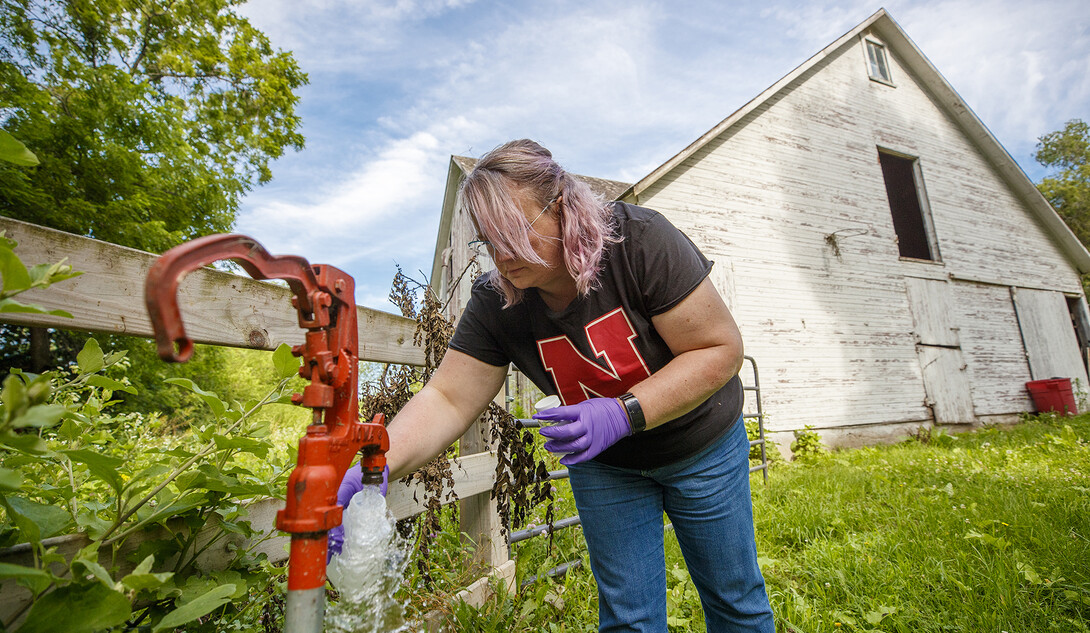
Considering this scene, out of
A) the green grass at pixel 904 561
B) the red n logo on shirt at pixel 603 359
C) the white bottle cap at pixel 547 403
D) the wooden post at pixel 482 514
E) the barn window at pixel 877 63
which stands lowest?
the green grass at pixel 904 561

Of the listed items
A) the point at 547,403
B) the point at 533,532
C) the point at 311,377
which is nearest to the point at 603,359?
the point at 547,403

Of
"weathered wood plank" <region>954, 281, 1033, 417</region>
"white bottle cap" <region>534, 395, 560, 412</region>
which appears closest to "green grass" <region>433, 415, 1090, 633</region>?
"white bottle cap" <region>534, 395, 560, 412</region>

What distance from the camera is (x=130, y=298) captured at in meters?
1.06

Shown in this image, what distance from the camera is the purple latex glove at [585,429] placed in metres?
1.28

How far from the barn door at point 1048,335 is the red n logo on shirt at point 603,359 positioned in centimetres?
1193

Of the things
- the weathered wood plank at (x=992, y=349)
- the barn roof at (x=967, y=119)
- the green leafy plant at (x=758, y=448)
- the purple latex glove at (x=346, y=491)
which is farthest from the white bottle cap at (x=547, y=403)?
the weathered wood plank at (x=992, y=349)

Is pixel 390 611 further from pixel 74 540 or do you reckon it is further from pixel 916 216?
pixel 916 216

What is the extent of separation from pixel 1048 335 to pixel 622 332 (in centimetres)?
1278

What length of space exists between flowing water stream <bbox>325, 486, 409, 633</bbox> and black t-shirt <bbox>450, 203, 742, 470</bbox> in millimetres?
761

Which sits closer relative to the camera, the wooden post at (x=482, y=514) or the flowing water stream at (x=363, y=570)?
the flowing water stream at (x=363, y=570)

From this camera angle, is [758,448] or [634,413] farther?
[758,448]

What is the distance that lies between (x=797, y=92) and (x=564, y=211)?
8.96 metres

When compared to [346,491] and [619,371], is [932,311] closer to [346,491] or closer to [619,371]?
[619,371]

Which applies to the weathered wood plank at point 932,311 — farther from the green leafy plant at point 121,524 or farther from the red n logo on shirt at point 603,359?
the green leafy plant at point 121,524
